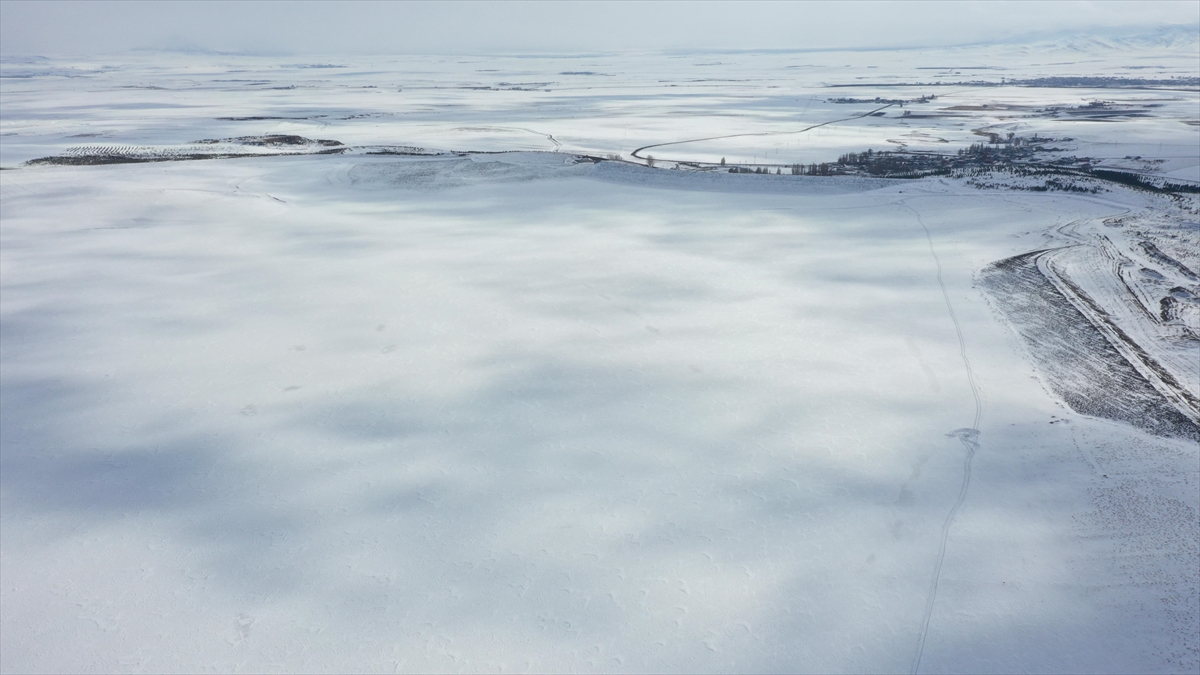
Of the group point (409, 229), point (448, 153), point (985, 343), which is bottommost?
point (985, 343)

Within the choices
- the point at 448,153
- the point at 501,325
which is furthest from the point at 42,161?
the point at 501,325

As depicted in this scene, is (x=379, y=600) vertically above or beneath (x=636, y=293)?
beneath

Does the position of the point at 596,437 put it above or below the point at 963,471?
above

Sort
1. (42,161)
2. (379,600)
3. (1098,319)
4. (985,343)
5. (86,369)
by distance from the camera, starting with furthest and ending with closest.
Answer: (42,161) → (1098,319) → (985,343) → (86,369) → (379,600)

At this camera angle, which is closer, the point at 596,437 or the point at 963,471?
the point at 963,471

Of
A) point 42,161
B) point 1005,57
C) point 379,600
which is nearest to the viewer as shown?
point 379,600

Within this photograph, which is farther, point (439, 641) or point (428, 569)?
point (428, 569)

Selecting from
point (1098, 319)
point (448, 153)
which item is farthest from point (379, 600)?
point (448, 153)

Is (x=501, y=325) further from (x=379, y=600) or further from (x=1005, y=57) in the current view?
(x=1005, y=57)
